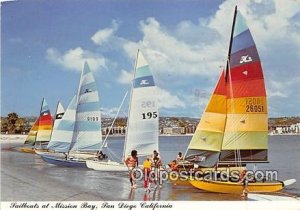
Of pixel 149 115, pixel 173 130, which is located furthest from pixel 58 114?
pixel 173 130

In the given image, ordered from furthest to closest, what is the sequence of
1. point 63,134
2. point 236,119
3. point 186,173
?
point 63,134
point 186,173
point 236,119

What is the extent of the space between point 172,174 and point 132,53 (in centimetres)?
213

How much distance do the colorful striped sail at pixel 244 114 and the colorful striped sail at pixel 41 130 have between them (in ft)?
11.1

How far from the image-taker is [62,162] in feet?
46.1

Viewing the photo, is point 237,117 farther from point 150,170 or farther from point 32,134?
point 32,134

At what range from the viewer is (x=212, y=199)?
988 centimetres

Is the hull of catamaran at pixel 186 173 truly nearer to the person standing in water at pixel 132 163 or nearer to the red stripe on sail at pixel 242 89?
the person standing in water at pixel 132 163

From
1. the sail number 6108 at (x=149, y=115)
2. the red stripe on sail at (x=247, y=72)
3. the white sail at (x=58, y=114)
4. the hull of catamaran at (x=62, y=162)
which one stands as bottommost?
the hull of catamaran at (x=62, y=162)

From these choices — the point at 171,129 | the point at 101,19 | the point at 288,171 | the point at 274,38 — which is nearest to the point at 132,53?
the point at 101,19

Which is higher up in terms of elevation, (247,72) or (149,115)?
(247,72)

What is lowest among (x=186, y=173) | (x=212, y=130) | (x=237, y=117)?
(x=186, y=173)

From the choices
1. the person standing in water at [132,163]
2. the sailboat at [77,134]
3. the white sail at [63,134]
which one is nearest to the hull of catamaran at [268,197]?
the person standing in water at [132,163]

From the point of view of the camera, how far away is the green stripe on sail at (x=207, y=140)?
10539 millimetres

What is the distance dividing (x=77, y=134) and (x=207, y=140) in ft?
15.0
